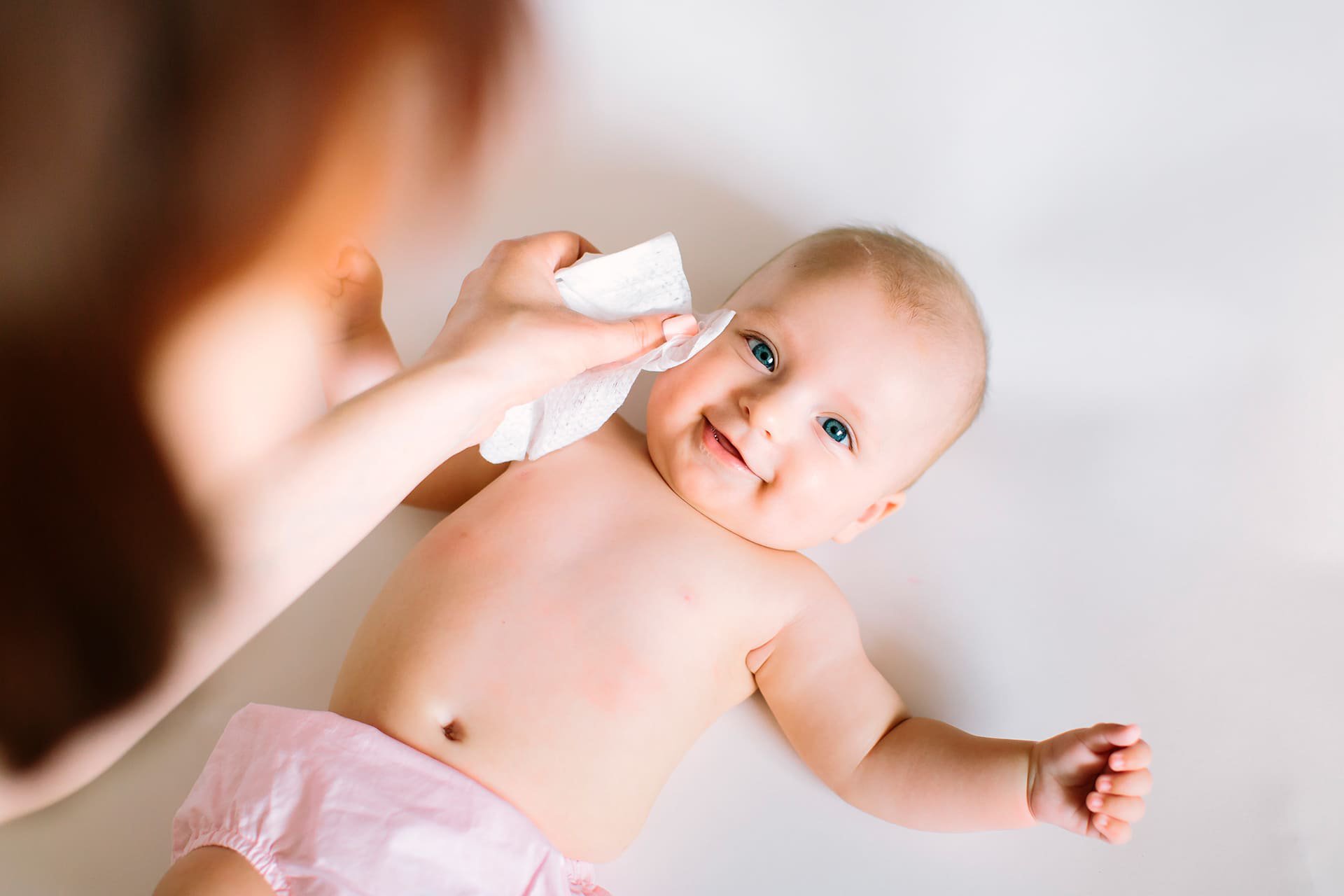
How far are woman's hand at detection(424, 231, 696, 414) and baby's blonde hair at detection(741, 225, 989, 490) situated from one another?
16 cm

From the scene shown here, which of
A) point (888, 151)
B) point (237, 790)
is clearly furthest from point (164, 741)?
point (888, 151)

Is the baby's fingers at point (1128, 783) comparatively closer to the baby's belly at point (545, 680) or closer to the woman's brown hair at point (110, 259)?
the baby's belly at point (545, 680)

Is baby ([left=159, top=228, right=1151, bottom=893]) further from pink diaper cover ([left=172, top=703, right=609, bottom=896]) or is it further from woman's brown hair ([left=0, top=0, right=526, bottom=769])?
woman's brown hair ([left=0, top=0, right=526, bottom=769])

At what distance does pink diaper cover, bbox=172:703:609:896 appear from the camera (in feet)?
2.17

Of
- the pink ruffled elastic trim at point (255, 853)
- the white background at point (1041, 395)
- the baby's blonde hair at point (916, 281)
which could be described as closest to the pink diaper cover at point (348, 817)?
the pink ruffled elastic trim at point (255, 853)

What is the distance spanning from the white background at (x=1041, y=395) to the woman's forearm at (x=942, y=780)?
0.06 meters

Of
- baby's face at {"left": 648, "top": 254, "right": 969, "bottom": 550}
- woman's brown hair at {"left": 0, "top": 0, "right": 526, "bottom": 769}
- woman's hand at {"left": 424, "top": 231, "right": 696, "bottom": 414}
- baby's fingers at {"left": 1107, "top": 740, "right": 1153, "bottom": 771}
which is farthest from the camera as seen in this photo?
baby's face at {"left": 648, "top": 254, "right": 969, "bottom": 550}

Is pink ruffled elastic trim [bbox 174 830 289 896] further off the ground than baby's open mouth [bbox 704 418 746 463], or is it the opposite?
baby's open mouth [bbox 704 418 746 463]

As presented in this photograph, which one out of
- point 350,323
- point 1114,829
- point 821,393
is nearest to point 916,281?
point 821,393

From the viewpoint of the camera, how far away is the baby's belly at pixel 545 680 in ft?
2.56

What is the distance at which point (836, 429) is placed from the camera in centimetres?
84

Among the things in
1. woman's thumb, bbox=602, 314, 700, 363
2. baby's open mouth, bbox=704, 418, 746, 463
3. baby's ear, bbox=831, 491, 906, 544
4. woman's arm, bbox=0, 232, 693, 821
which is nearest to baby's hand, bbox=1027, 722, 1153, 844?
baby's ear, bbox=831, 491, 906, 544

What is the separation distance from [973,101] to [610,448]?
2.14 feet

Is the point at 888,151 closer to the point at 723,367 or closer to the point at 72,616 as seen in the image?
the point at 723,367
